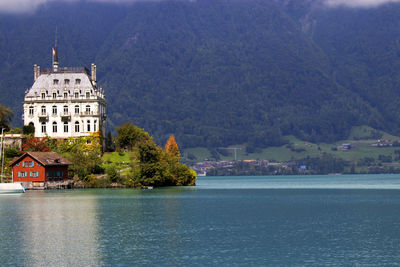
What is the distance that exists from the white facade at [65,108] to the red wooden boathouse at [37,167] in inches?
988

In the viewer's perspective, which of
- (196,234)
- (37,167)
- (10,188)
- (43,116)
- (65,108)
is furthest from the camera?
(65,108)

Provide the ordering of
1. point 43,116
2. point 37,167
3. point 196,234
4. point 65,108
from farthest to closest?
point 65,108 → point 43,116 → point 37,167 → point 196,234

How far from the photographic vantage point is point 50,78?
194 m

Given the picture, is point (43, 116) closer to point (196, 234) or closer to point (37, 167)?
point (37, 167)

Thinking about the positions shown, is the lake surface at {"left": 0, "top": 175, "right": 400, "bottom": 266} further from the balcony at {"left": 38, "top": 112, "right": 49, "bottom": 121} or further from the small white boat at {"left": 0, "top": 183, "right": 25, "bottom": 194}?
the balcony at {"left": 38, "top": 112, "right": 49, "bottom": 121}

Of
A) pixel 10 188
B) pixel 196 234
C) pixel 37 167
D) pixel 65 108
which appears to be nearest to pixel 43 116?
pixel 65 108

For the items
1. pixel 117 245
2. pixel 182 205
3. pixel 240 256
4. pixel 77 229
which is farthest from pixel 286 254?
pixel 182 205

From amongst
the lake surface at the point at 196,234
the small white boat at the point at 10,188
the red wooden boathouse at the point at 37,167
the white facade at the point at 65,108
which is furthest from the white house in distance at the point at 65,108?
the lake surface at the point at 196,234

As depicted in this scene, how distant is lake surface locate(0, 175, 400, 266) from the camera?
57250mm

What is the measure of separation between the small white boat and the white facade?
38.9 m

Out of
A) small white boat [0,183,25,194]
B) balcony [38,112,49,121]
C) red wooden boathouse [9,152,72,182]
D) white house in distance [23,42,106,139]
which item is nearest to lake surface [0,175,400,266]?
small white boat [0,183,25,194]

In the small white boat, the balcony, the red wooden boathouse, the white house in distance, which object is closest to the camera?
the small white boat

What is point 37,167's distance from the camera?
160 m

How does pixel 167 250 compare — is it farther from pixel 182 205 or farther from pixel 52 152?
pixel 52 152
